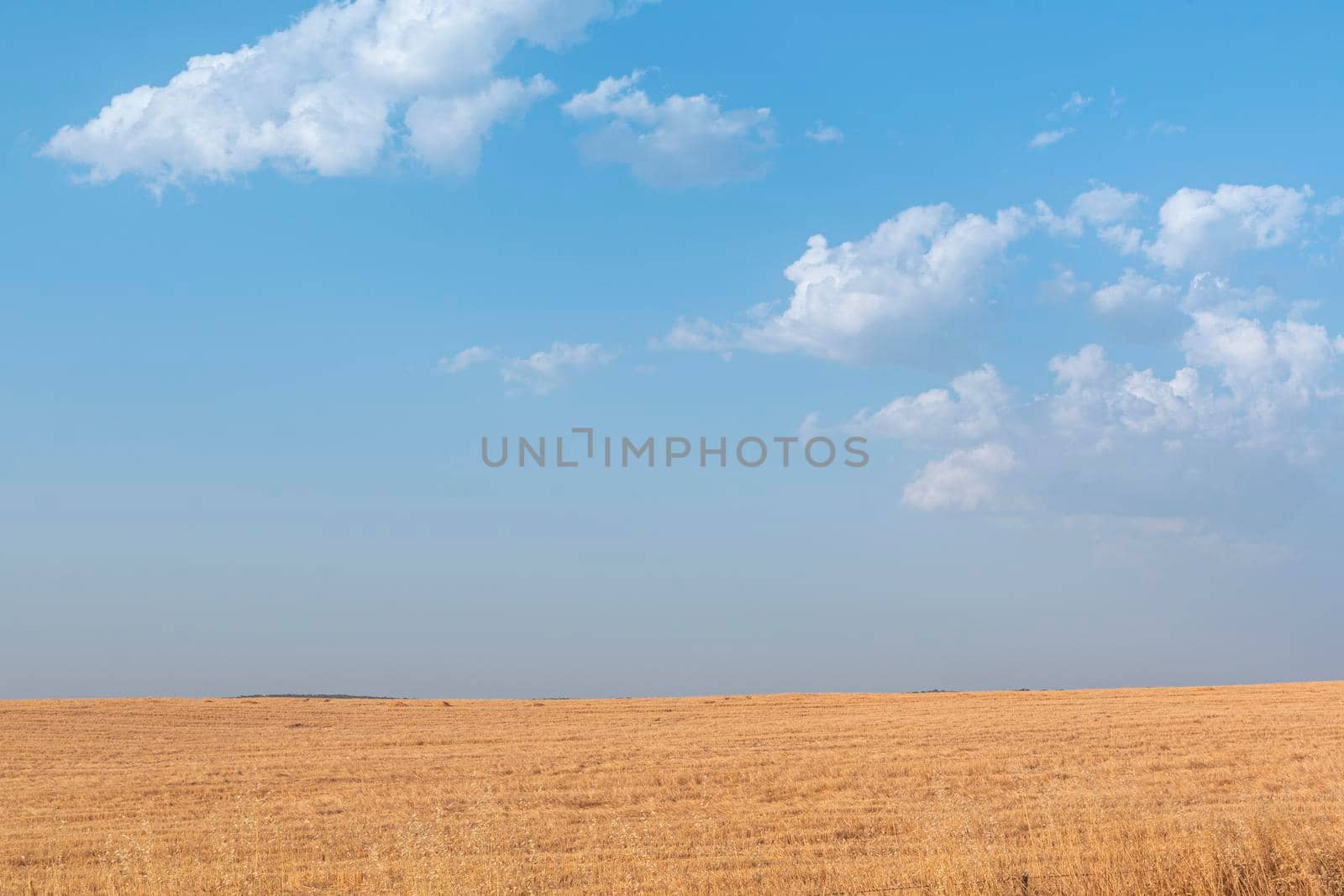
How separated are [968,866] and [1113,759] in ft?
55.5

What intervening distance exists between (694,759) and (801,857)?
11872mm

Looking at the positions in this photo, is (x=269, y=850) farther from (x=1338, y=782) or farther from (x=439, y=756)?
(x=1338, y=782)

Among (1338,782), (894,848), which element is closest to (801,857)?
(894,848)

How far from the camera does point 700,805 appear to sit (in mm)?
18375

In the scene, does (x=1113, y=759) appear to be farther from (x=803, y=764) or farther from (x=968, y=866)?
(x=968, y=866)

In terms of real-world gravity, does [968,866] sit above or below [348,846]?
above

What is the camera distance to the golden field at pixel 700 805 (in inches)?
408

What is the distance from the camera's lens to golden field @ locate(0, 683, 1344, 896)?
34.0ft

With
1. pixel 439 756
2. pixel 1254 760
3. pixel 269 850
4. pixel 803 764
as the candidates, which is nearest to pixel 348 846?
pixel 269 850

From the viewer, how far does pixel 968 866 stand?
30.6 feet

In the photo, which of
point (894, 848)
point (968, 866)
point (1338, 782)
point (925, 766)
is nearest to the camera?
point (968, 866)

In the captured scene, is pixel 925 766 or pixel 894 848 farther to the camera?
pixel 925 766

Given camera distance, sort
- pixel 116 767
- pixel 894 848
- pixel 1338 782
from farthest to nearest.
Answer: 1. pixel 116 767
2. pixel 1338 782
3. pixel 894 848

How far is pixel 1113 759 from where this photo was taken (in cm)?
2430
